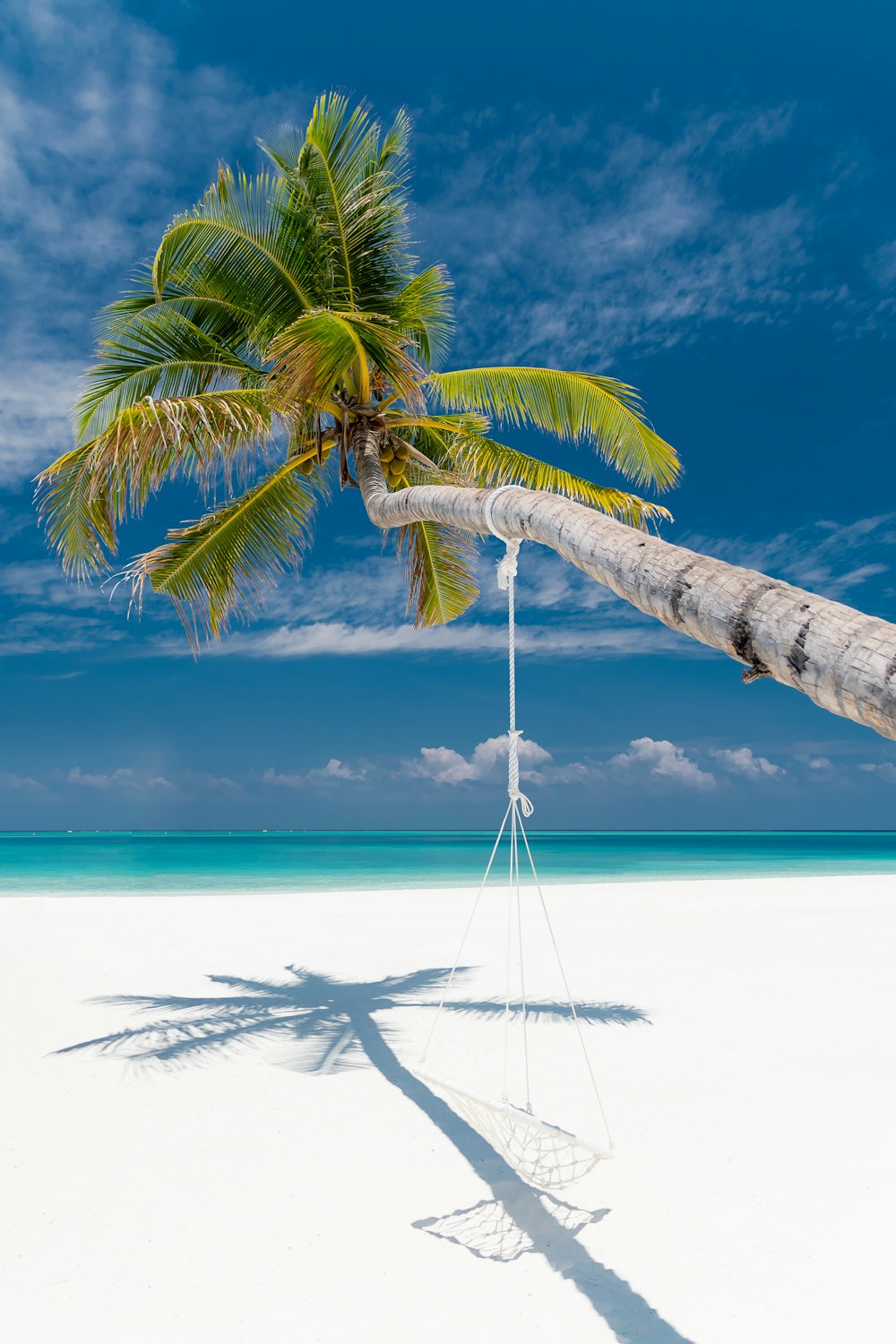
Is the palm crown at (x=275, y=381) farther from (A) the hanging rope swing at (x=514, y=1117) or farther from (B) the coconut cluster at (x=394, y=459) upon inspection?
(A) the hanging rope swing at (x=514, y=1117)

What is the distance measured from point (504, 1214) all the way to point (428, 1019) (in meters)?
2.23

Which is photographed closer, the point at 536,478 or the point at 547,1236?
the point at 547,1236

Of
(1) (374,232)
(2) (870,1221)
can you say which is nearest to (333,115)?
(1) (374,232)

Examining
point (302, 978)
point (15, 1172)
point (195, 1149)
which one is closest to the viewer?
point (15, 1172)

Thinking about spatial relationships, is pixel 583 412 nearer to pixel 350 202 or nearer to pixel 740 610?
pixel 350 202

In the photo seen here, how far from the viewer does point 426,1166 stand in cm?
302

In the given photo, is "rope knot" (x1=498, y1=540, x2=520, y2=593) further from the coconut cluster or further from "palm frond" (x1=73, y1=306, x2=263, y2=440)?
"palm frond" (x1=73, y1=306, x2=263, y2=440)

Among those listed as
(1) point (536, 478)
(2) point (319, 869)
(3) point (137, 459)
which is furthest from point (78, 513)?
(2) point (319, 869)

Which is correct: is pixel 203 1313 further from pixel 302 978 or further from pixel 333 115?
pixel 333 115

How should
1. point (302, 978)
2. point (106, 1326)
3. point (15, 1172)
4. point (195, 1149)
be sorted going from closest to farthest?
point (106, 1326), point (15, 1172), point (195, 1149), point (302, 978)

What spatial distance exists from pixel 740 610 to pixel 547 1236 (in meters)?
1.97

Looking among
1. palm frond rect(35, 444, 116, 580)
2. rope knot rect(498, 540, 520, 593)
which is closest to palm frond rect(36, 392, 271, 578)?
palm frond rect(35, 444, 116, 580)

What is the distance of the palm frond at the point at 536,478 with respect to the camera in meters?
4.58

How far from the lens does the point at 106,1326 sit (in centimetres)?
211
